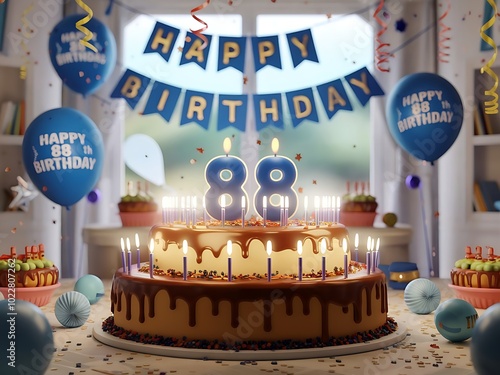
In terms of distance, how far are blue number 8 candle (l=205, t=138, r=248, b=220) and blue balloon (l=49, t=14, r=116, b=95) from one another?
6.14ft

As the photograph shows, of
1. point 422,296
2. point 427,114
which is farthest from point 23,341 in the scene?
point 427,114

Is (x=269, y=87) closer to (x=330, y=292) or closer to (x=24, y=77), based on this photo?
(x=24, y=77)

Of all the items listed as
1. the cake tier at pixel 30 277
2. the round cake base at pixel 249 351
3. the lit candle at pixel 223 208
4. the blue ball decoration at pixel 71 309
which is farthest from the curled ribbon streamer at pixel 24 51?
the round cake base at pixel 249 351

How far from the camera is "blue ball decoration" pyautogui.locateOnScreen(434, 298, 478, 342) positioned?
14.1 feet

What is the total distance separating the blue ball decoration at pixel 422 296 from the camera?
5223 mm

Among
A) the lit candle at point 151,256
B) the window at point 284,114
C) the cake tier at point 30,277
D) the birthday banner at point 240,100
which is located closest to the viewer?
the lit candle at point 151,256

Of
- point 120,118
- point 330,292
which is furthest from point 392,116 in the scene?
point 120,118

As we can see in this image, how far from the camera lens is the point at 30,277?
5.21 meters

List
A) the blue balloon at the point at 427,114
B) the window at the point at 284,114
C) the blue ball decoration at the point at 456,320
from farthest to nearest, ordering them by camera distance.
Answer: the window at the point at 284,114, the blue balloon at the point at 427,114, the blue ball decoration at the point at 456,320

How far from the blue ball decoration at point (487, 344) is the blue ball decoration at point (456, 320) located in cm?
113

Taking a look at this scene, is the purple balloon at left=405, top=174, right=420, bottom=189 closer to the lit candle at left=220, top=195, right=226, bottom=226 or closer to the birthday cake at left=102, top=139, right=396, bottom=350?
the birthday cake at left=102, top=139, right=396, bottom=350

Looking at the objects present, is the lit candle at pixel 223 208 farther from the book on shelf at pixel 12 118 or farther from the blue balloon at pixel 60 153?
the book on shelf at pixel 12 118

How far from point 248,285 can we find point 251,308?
13 cm

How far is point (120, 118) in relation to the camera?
24.3ft
